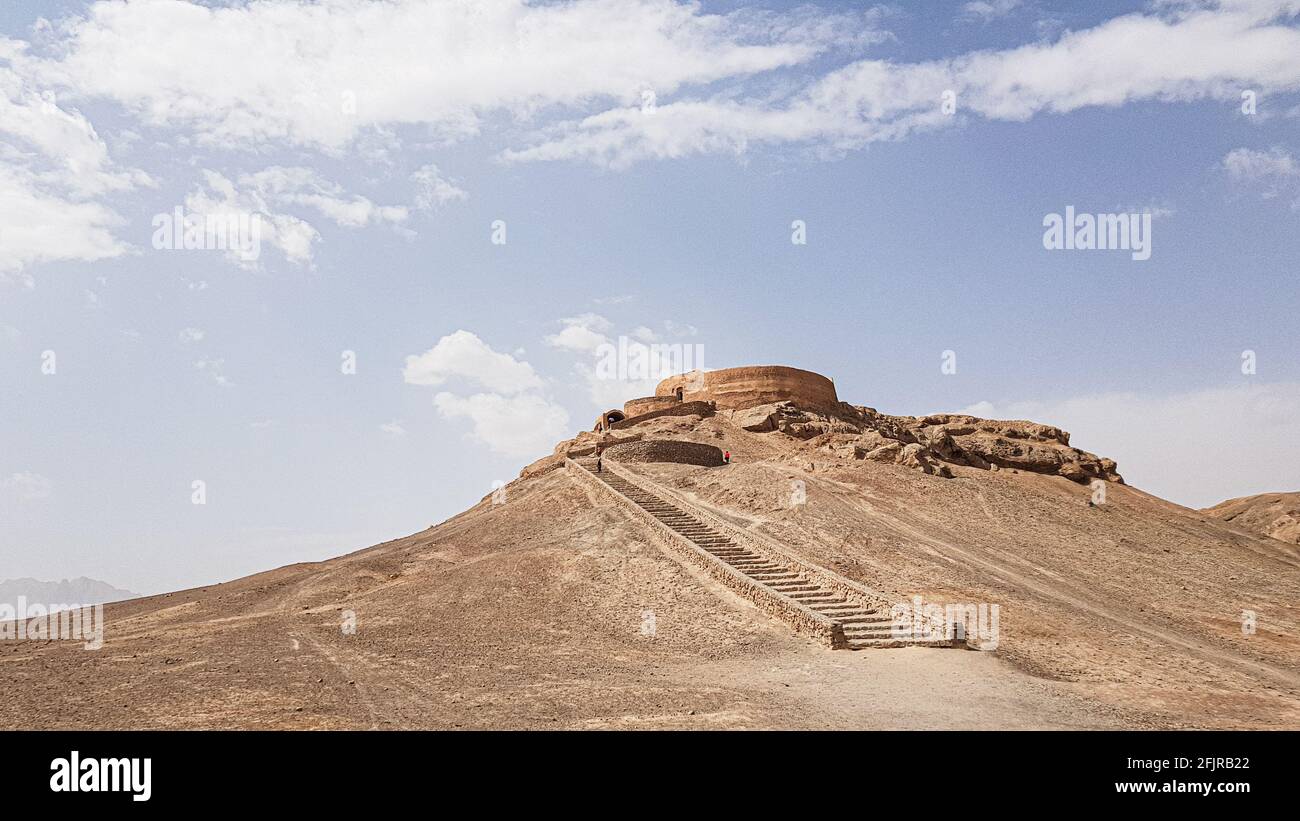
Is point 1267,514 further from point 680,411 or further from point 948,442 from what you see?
point 680,411

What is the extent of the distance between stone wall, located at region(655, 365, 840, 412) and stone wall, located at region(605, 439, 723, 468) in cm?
1077

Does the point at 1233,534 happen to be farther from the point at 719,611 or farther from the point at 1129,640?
the point at 719,611

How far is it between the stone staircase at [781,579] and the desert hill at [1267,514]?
28.6 metres

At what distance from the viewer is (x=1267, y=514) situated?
43.0m

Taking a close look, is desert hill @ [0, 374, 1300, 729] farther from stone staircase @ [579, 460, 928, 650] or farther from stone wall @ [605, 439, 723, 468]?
stone wall @ [605, 439, 723, 468]

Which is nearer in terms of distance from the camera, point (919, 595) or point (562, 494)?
point (919, 595)

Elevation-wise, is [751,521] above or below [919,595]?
Result: above

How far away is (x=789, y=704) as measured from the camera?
10.6 m

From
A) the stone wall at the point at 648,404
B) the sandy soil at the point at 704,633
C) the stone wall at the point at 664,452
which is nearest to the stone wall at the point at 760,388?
the stone wall at the point at 648,404

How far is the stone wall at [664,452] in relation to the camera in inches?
1326

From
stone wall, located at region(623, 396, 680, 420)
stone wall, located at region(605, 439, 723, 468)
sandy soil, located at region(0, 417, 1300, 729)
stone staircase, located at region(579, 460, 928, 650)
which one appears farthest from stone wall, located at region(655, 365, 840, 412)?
stone staircase, located at region(579, 460, 928, 650)

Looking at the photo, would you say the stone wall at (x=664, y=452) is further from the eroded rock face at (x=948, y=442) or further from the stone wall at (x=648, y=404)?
the stone wall at (x=648, y=404)
